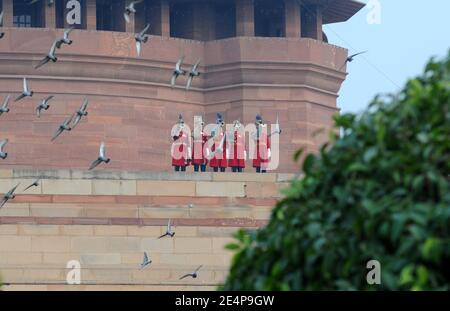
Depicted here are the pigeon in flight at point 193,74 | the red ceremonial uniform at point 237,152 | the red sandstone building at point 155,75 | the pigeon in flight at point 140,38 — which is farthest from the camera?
the pigeon in flight at point 193,74

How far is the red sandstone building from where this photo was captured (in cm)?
4697

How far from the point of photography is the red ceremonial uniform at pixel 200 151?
42812mm

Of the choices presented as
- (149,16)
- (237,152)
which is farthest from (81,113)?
(149,16)

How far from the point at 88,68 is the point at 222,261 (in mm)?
11361

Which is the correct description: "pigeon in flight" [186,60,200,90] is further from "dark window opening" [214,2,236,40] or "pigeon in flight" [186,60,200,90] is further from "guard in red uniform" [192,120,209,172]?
"guard in red uniform" [192,120,209,172]

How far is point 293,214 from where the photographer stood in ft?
36.1

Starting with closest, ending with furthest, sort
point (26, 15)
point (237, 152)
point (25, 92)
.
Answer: point (237, 152) → point (25, 92) → point (26, 15)

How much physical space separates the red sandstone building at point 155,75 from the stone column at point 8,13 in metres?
0.04

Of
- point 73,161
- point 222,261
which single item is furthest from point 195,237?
point 73,161

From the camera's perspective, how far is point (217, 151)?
42812 mm

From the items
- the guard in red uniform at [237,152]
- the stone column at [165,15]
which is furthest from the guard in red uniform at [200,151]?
the stone column at [165,15]

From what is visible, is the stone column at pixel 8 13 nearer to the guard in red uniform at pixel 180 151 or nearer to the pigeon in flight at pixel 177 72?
the pigeon in flight at pixel 177 72

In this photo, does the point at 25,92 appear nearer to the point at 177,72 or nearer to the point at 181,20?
the point at 177,72

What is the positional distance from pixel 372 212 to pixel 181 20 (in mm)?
40712
